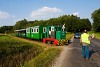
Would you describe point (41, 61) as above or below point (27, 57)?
above

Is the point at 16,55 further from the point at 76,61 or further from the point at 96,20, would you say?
the point at 96,20

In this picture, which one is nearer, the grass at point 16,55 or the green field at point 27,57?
the green field at point 27,57

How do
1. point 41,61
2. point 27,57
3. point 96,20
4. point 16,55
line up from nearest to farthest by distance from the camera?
point 41,61, point 27,57, point 16,55, point 96,20

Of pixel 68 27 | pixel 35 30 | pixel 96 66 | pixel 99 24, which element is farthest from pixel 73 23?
pixel 96 66

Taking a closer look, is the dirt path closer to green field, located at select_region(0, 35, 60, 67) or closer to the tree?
green field, located at select_region(0, 35, 60, 67)

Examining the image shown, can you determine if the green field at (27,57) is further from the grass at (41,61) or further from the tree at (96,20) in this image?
the tree at (96,20)

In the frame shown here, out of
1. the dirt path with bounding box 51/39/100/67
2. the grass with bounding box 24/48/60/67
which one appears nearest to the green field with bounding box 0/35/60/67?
the grass with bounding box 24/48/60/67

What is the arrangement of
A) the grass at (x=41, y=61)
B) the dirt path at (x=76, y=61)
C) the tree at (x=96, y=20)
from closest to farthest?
the grass at (x=41, y=61), the dirt path at (x=76, y=61), the tree at (x=96, y=20)

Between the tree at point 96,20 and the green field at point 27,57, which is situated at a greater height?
the tree at point 96,20

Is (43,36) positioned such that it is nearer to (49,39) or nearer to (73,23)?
(49,39)

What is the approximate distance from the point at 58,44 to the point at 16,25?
479 feet

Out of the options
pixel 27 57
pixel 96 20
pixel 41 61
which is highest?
pixel 96 20

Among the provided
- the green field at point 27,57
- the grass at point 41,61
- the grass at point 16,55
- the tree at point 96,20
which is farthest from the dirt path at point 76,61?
the tree at point 96,20

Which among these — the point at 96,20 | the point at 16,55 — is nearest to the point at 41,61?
the point at 16,55
